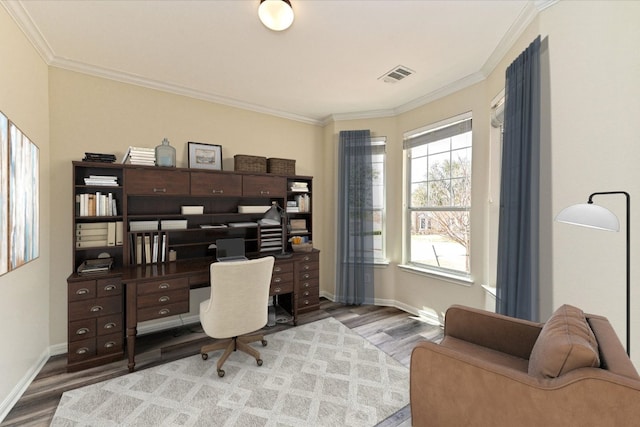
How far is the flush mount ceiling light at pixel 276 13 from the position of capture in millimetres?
1717

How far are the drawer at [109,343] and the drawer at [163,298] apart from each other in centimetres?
42

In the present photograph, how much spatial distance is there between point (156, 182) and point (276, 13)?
200 cm

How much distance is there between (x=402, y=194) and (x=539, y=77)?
206 centimetres

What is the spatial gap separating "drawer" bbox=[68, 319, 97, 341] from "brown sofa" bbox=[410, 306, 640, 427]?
2675mm

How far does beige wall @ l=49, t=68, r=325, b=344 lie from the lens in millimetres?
2533

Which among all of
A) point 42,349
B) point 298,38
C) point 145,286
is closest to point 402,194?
point 298,38

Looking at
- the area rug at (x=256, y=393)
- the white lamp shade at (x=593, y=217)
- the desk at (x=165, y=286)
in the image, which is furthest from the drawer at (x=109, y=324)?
the white lamp shade at (x=593, y=217)

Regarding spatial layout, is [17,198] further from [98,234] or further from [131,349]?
[131,349]

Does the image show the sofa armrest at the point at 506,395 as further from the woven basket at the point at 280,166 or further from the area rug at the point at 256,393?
the woven basket at the point at 280,166

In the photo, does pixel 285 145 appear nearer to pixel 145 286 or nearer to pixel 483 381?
pixel 145 286

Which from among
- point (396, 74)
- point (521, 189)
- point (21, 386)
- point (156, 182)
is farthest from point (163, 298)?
point (396, 74)

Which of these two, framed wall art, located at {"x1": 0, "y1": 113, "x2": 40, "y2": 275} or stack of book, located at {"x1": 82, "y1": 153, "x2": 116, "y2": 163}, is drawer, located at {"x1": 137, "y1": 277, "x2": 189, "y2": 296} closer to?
framed wall art, located at {"x1": 0, "y1": 113, "x2": 40, "y2": 275}

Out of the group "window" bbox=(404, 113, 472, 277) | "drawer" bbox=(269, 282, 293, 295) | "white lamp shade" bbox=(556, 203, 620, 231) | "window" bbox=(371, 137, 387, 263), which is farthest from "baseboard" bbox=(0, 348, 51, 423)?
"window" bbox=(404, 113, 472, 277)

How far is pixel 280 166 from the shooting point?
354 centimetres
